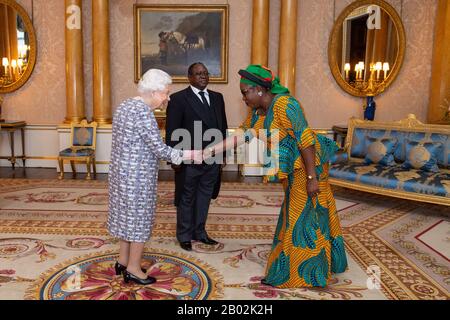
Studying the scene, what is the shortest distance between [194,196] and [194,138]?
559 millimetres

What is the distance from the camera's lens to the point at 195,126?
3918 mm

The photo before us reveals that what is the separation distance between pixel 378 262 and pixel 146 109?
2426 mm

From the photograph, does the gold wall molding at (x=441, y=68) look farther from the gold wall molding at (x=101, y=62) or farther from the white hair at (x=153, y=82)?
the white hair at (x=153, y=82)

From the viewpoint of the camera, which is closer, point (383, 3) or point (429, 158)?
point (429, 158)

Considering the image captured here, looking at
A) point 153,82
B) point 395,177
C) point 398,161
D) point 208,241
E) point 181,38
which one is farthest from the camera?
point 181,38

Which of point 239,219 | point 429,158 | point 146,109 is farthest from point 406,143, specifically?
point 146,109

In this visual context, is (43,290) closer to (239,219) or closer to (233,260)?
(233,260)

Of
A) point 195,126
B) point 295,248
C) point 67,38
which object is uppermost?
point 67,38

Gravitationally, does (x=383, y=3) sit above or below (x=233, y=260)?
above

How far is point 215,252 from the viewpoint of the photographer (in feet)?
13.0

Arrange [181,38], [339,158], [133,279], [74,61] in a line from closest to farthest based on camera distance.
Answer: [133,279] → [339,158] → [74,61] → [181,38]

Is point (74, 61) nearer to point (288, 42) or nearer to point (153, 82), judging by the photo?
point (288, 42)

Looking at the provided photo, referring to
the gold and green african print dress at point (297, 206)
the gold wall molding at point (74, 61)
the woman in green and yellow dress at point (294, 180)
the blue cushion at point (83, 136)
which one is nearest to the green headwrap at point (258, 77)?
the woman in green and yellow dress at point (294, 180)

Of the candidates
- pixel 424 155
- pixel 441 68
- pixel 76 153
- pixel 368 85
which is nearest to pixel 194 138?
pixel 424 155
